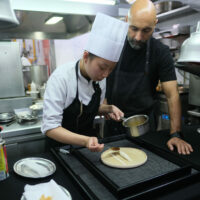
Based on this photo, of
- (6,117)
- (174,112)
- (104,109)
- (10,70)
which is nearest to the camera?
(104,109)

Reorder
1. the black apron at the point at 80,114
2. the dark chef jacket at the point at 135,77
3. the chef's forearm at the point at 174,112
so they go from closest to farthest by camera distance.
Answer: the black apron at the point at 80,114 → the chef's forearm at the point at 174,112 → the dark chef jacket at the point at 135,77

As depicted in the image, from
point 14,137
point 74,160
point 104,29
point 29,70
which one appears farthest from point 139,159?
point 29,70

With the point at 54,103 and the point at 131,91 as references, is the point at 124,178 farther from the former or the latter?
the point at 131,91

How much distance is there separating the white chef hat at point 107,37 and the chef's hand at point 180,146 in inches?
23.7

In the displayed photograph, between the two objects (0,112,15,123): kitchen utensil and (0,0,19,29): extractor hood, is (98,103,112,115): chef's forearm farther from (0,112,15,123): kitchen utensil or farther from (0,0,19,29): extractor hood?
(0,112,15,123): kitchen utensil

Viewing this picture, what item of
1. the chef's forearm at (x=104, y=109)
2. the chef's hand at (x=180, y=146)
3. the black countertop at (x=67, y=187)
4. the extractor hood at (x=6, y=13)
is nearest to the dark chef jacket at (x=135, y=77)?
the chef's forearm at (x=104, y=109)

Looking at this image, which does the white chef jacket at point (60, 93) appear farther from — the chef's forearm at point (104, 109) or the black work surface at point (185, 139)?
the black work surface at point (185, 139)

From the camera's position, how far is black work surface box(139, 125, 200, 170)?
1122 mm

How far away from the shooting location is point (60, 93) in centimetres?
119

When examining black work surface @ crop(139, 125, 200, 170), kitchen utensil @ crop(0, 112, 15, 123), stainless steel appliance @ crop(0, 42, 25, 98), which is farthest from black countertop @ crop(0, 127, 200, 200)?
stainless steel appliance @ crop(0, 42, 25, 98)

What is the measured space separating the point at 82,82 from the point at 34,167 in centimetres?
57

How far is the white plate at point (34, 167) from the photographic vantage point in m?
0.95

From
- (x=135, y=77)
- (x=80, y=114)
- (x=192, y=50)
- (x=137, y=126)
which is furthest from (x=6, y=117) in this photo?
(x=192, y=50)

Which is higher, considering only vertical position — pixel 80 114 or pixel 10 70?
pixel 10 70
